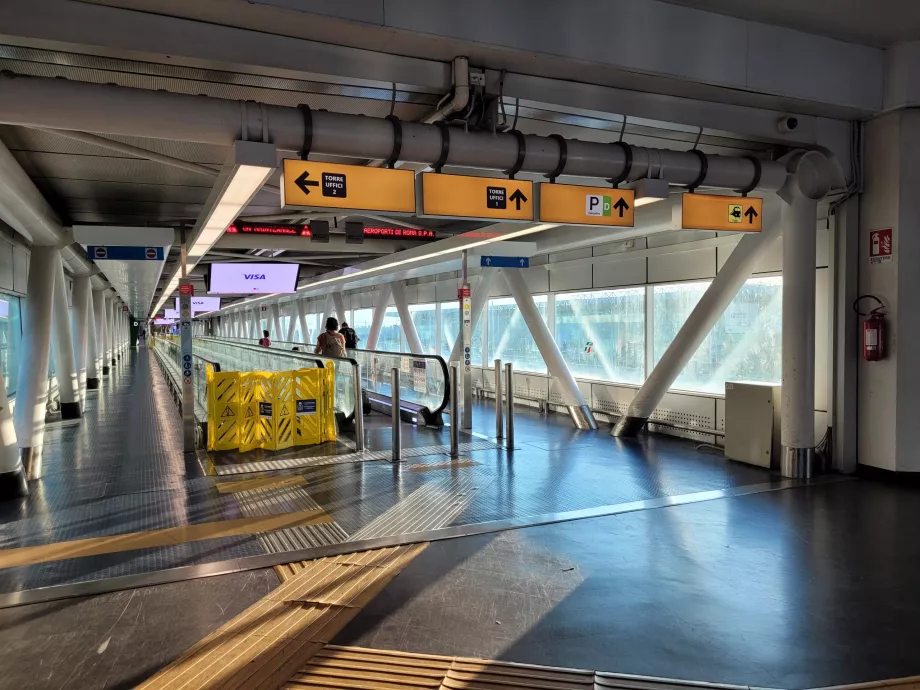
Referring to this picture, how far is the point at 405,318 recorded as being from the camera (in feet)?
64.6

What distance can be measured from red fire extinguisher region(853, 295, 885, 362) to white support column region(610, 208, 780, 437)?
155 cm

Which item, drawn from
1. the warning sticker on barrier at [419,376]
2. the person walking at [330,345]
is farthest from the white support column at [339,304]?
the person walking at [330,345]

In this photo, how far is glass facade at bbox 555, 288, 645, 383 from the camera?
37.5ft

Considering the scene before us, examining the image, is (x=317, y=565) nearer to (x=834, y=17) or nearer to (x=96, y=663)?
(x=96, y=663)

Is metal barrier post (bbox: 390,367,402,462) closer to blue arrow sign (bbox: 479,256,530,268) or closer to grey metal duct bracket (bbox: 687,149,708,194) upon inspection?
blue arrow sign (bbox: 479,256,530,268)

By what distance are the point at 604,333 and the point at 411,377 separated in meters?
3.74

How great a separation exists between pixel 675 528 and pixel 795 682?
2306mm

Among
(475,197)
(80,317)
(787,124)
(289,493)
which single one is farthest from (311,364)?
(80,317)

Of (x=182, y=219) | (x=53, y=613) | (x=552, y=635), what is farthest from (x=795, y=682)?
(x=182, y=219)

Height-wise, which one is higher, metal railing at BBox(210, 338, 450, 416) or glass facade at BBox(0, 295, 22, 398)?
glass facade at BBox(0, 295, 22, 398)

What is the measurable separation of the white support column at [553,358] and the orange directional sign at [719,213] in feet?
16.0

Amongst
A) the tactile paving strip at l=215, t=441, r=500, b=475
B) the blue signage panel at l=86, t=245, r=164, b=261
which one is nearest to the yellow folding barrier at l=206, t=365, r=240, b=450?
the tactile paving strip at l=215, t=441, r=500, b=475

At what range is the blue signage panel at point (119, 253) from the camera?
1021cm

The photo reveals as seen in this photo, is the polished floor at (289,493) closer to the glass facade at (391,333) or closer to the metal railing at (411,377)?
the metal railing at (411,377)
